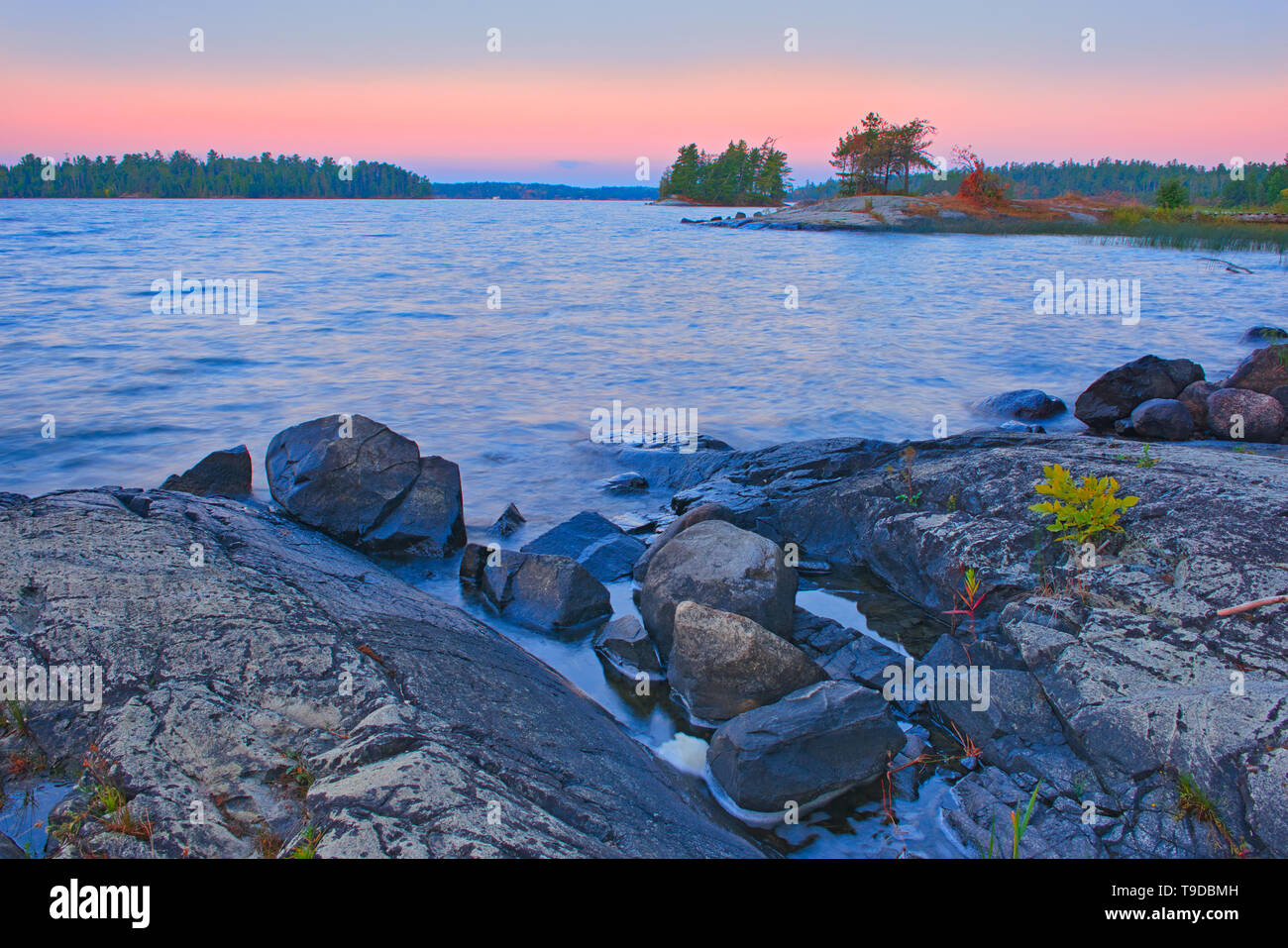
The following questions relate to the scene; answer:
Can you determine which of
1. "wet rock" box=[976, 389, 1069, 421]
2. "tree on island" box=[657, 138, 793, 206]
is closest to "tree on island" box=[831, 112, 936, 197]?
"tree on island" box=[657, 138, 793, 206]

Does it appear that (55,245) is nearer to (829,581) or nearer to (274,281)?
(274,281)

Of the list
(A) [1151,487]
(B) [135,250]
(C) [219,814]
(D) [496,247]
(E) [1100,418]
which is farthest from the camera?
(D) [496,247]

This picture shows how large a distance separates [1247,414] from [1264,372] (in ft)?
7.13

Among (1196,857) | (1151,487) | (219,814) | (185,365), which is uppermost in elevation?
(185,365)

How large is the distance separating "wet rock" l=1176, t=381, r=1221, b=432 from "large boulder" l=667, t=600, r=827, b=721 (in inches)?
379

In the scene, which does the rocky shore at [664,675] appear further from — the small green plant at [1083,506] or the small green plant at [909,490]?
the small green plant at [1083,506]

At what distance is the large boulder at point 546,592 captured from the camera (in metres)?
6.63

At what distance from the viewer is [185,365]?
60.7 ft

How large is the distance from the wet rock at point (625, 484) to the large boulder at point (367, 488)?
256 cm

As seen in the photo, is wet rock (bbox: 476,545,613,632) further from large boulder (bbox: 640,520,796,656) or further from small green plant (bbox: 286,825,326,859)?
small green plant (bbox: 286,825,326,859)

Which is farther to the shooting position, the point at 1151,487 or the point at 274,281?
the point at 274,281

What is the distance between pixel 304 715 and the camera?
378 cm

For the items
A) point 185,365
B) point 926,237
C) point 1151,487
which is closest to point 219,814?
point 1151,487

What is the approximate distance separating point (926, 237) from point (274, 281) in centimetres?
5486
